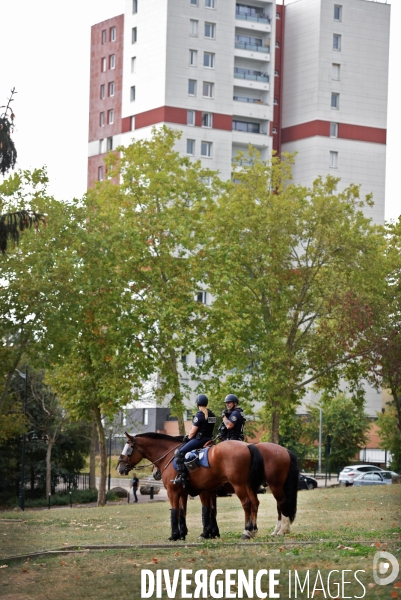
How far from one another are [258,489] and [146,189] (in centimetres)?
3184

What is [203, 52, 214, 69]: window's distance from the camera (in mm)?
117875

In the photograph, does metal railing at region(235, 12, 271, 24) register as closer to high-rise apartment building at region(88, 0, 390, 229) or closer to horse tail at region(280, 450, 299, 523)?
high-rise apartment building at region(88, 0, 390, 229)

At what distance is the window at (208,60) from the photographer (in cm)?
11788

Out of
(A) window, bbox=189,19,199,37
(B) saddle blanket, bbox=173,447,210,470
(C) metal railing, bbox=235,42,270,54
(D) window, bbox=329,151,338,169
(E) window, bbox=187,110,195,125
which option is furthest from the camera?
(D) window, bbox=329,151,338,169

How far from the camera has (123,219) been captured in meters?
50.2

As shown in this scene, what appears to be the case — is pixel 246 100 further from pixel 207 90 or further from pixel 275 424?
pixel 275 424

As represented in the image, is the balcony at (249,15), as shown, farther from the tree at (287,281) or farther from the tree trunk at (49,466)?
the tree at (287,281)

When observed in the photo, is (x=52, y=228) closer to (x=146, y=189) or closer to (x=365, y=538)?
(x=146, y=189)

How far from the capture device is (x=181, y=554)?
56.9ft

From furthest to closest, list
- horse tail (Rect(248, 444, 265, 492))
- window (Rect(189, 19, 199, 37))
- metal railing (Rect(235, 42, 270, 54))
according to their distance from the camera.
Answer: metal railing (Rect(235, 42, 270, 54)) < window (Rect(189, 19, 199, 37)) < horse tail (Rect(248, 444, 265, 492))

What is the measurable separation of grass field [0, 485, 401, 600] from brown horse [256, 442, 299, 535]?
1.71 feet

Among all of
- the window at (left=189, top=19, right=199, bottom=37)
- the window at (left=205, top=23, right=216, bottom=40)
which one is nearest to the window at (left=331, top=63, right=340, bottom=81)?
the window at (left=205, top=23, right=216, bottom=40)

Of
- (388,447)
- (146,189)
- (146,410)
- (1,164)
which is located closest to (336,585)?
(1,164)

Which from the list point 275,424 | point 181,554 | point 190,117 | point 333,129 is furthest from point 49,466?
point 333,129
